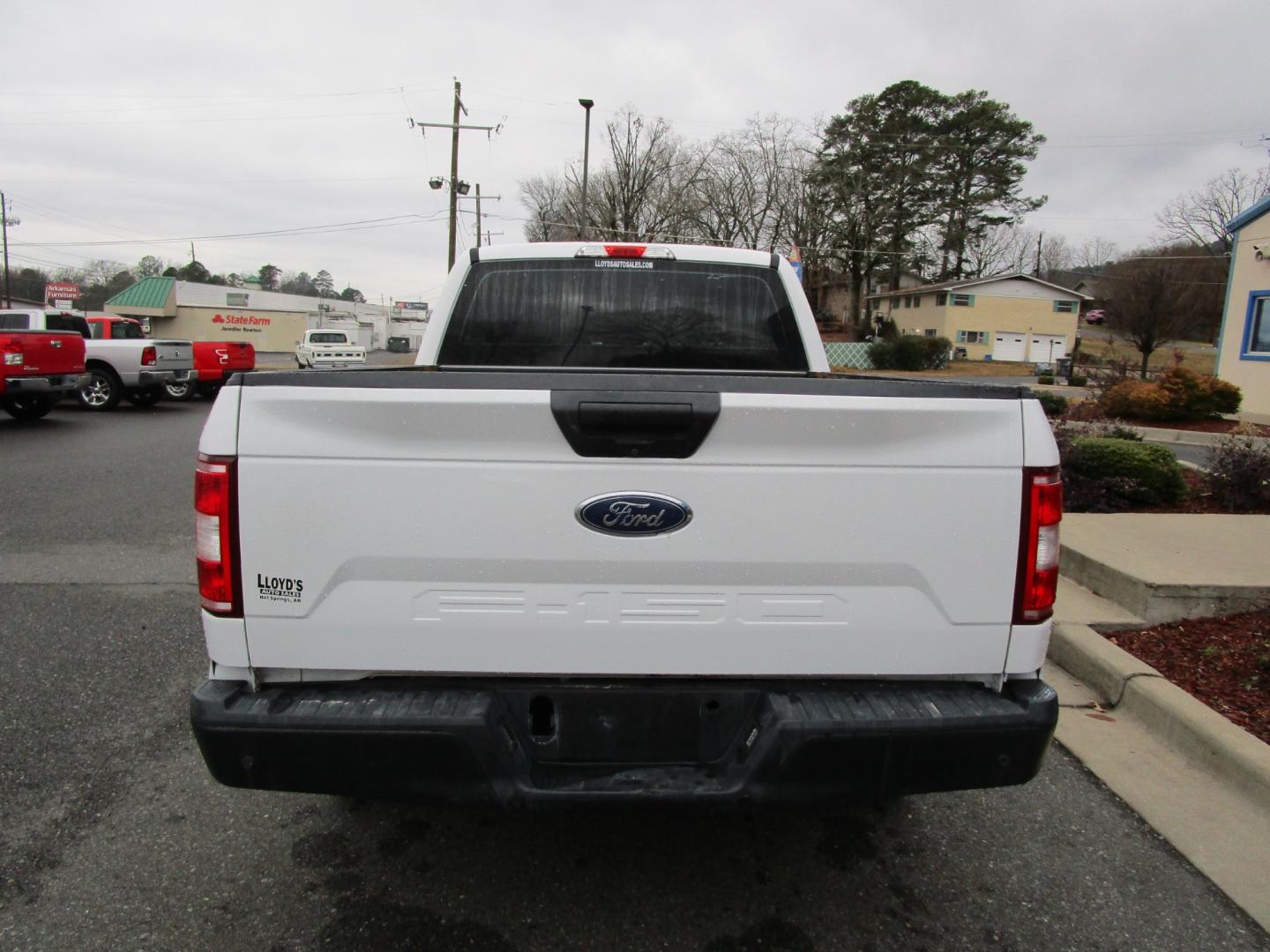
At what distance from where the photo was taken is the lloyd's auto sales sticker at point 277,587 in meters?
2.06

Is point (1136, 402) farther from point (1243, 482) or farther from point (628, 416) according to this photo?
point (628, 416)

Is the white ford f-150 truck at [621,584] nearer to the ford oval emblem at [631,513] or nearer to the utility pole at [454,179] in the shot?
the ford oval emblem at [631,513]

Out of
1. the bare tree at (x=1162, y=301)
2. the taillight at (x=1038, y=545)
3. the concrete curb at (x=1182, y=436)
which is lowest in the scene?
the concrete curb at (x=1182, y=436)

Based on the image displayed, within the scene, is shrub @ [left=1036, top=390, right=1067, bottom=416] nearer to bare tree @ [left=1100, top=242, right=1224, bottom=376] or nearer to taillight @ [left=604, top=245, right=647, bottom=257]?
taillight @ [left=604, top=245, right=647, bottom=257]

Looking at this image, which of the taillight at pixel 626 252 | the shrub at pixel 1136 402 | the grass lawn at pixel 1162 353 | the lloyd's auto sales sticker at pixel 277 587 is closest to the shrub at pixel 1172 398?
the shrub at pixel 1136 402

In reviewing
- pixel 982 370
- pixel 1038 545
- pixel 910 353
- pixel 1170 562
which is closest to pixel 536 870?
pixel 1038 545

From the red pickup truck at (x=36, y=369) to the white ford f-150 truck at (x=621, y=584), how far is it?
13.9m

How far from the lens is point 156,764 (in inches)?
131

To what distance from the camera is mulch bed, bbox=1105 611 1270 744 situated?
366 centimetres

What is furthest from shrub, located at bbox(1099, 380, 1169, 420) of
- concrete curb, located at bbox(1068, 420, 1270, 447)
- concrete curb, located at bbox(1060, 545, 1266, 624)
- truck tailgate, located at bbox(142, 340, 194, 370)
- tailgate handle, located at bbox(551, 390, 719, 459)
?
truck tailgate, located at bbox(142, 340, 194, 370)

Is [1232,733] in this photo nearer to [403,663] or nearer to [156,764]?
[403,663]

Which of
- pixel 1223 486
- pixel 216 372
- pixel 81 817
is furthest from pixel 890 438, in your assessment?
pixel 216 372

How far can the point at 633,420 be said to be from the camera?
2.01 metres

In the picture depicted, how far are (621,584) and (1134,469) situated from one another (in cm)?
684
